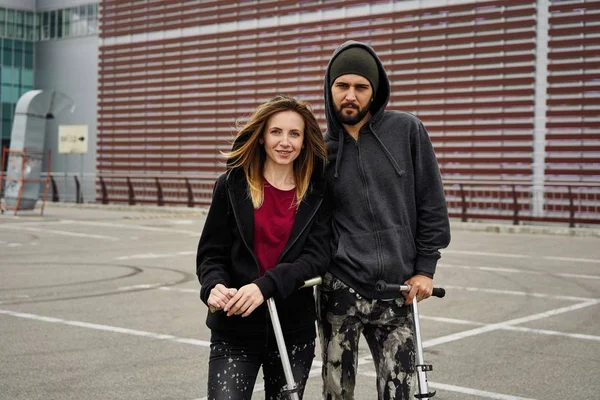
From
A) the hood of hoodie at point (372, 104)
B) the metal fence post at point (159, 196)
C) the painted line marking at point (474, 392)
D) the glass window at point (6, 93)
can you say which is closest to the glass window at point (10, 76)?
the glass window at point (6, 93)

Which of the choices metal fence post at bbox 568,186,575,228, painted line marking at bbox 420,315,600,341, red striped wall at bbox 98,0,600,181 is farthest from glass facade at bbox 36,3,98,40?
painted line marking at bbox 420,315,600,341

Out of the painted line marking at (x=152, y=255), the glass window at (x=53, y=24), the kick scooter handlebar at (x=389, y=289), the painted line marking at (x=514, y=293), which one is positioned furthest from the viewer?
the glass window at (x=53, y=24)

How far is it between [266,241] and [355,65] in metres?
0.82

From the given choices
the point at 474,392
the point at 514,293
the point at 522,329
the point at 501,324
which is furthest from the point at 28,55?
the point at 474,392

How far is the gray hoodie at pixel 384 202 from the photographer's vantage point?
3553 millimetres

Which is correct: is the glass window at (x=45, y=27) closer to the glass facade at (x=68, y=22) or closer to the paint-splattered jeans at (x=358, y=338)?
the glass facade at (x=68, y=22)

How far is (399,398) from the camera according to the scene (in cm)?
352

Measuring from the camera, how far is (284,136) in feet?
11.1

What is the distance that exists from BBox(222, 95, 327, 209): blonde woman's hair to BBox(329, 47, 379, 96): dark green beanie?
243 mm

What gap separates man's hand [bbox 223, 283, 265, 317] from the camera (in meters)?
3.19

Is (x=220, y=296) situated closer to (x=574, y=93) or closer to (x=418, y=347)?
(x=418, y=347)

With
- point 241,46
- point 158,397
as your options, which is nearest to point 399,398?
point 158,397

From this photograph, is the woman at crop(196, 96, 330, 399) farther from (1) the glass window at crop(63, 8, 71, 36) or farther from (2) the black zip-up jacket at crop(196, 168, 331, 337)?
(1) the glass window at crop(63, 8, 71, 36)

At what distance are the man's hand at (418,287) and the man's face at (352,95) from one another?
27.1 inches
